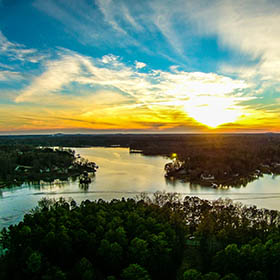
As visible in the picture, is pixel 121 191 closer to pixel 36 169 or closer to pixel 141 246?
pixel 141 246

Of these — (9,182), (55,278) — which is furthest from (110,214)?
(9,182)

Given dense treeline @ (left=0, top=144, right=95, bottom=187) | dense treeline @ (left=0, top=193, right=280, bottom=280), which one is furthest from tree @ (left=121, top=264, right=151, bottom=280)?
dense treeline @ (left=0, top=144, right=95, bottom=187)

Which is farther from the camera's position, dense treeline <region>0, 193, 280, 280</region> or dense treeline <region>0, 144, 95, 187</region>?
dense treeline <region>0, 144, 95, 187</region>

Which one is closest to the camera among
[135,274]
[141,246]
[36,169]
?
[135,274]

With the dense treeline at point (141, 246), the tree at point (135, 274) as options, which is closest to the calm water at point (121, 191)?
the dense treeline at point (141, 246)

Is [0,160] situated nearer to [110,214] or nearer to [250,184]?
[110,214]

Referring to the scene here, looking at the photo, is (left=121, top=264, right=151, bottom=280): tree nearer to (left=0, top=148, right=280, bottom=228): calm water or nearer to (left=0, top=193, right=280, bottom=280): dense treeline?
(left=0, top=193, right=280, bottom=280): dense treeline

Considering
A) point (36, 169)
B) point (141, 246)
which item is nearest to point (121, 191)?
point (141, 246)

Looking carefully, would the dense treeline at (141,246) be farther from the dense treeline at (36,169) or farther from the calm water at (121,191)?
the dense treeline at (36,169)
